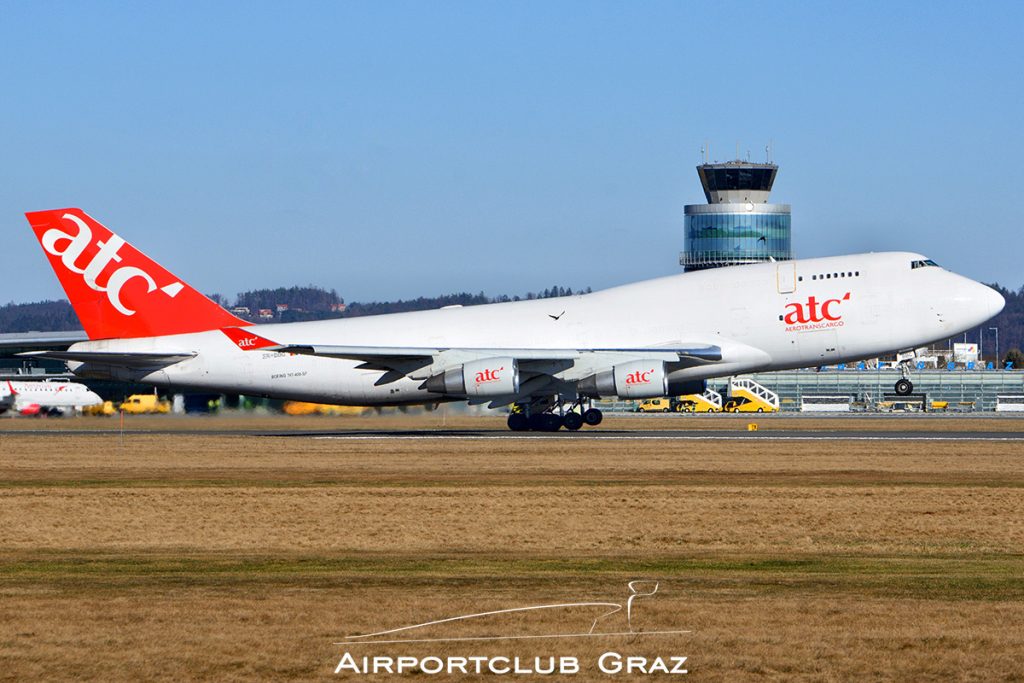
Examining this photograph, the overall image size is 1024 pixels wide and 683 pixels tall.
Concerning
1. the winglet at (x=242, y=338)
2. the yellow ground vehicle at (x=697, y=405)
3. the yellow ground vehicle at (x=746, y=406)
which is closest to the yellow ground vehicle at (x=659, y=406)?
the yellow ground vehicle at (x=697, y=405)

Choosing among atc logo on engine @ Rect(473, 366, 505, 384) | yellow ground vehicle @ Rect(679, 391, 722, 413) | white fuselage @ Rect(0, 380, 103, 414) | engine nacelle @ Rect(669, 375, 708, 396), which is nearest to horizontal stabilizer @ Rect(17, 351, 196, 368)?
atc logo on engine @ Rect(473, 366, 505, 384)

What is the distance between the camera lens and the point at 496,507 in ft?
77.0

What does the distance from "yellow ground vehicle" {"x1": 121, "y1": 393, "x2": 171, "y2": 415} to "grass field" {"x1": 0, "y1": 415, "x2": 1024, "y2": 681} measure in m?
17.8

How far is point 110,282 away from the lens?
156 ft

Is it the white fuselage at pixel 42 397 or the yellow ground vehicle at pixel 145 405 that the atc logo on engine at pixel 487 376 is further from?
the white fuselage at pixel 42 397

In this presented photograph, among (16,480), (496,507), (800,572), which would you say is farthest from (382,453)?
(800,572)

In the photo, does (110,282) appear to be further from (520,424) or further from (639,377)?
(639,377)

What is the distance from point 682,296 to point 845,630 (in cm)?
3429

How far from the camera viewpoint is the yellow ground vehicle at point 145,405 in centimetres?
5297

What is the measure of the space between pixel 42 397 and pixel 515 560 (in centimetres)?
6165

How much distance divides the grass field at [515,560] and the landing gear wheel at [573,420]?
13063 mm

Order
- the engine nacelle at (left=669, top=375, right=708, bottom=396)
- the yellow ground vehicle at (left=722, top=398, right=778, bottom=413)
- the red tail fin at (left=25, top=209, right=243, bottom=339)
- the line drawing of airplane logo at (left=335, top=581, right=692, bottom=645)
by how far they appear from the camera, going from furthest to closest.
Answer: the yellow ground vehicle at (left=722, top=398, right=778, bottom=413) < the red tail fin at (left=25, top=209, right=243, bottom=339) < the engine nacelle at (left=669, top=375, right=708, bottom=396) < the line drawing of airplane logo at (left=335, top=581, right=692, bottom=645)

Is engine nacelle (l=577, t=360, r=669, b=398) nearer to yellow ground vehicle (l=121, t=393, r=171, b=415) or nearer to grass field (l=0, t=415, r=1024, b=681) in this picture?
grass field (l=0, t=415, r=1024, b=681)

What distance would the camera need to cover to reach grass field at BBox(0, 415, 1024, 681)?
11664 millimetres
